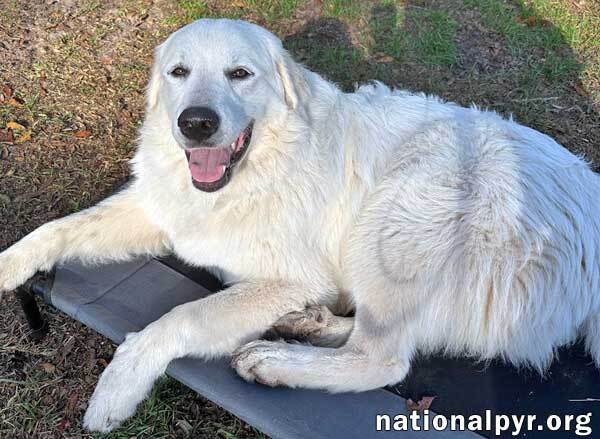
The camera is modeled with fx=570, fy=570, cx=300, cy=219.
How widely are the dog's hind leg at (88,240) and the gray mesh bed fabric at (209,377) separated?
0.31ft

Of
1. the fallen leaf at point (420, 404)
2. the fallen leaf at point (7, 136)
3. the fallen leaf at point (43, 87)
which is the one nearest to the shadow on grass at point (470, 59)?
the fallen leaf at point (43, 87)

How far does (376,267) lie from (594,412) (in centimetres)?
113

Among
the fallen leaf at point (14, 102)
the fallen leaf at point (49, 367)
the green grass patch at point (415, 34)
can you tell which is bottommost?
the fallen leaf at point (49, 367)

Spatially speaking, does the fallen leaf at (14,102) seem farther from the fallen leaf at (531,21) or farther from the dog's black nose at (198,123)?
the fallen leaf at (531,21)

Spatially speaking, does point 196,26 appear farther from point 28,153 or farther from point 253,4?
point 253,4

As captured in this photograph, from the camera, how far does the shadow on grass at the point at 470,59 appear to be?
15.7ft

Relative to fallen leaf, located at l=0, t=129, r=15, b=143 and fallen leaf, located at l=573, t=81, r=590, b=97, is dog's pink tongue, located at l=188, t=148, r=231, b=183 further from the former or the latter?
fallen leaf, located at l=573, t=81, r=590, b=97

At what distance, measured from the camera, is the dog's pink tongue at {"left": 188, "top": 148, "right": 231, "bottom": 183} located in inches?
99.4

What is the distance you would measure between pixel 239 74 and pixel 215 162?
0.41 meters

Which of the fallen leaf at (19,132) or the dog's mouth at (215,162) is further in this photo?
the fallen leaf at (19,132)

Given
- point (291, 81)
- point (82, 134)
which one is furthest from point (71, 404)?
point (82, 134)

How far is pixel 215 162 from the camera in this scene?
2545mm

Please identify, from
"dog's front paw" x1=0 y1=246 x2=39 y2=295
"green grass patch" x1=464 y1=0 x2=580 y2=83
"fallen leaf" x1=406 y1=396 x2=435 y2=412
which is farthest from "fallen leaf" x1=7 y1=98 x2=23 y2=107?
"green grass patch" x1=464 y1=0 x2=580 y2=83

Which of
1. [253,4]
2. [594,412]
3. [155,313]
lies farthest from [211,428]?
[253,4]
